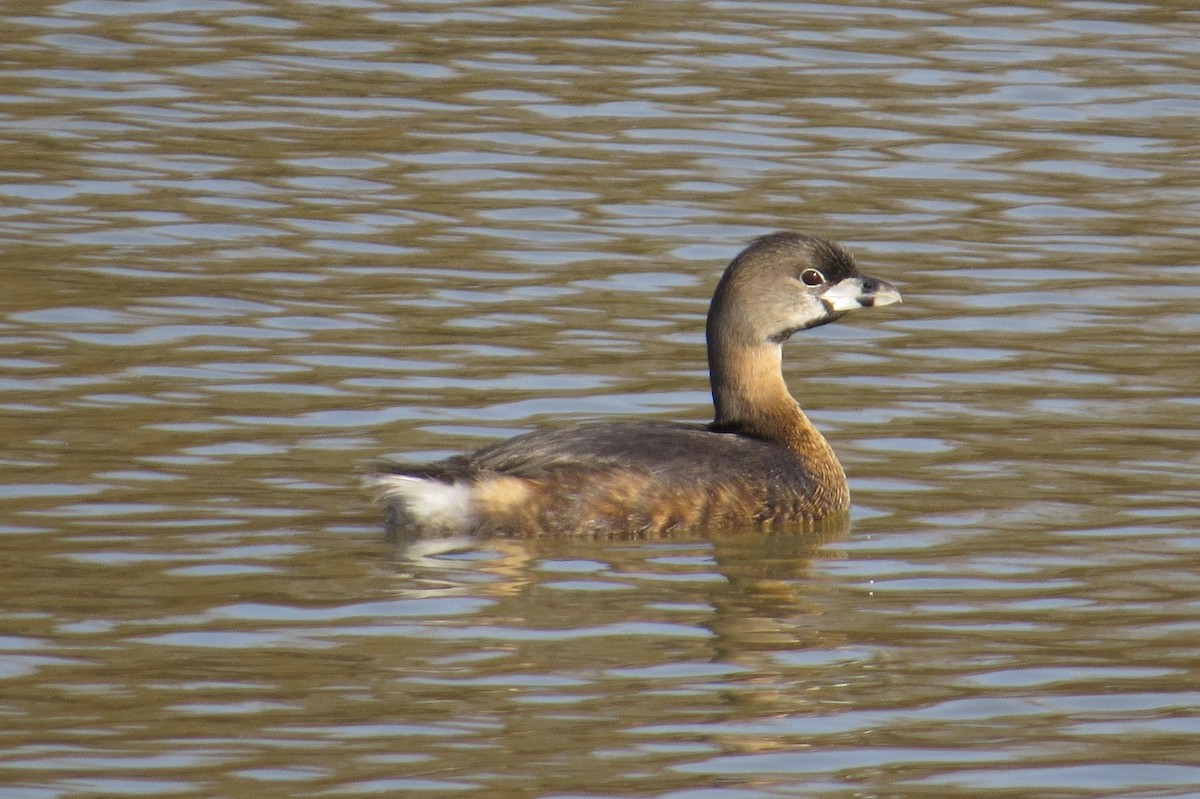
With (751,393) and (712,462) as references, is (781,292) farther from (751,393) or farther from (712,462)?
(712,462)

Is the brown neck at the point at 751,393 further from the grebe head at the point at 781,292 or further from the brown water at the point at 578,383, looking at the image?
the brown water at the point at 578,383

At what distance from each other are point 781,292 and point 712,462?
884 millimetres

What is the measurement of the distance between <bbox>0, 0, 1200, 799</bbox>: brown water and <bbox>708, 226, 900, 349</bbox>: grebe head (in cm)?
57

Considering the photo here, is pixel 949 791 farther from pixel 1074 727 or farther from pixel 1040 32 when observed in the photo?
pixel 1040 32

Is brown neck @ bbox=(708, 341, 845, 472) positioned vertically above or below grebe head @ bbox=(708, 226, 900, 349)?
below

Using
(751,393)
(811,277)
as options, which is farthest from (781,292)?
(751,393)

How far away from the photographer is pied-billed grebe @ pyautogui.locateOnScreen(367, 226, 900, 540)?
26.9 ft

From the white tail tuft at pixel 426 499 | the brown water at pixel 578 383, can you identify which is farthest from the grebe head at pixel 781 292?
the white tail tuft at pixel 426 499

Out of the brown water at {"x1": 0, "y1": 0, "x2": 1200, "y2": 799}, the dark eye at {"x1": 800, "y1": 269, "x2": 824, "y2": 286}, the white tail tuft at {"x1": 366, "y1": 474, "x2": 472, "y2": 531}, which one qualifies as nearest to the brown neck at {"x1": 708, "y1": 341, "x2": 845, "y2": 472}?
the dark eye at {"x1": 800, "y1": 269, "x2": 824, "y2": 286}

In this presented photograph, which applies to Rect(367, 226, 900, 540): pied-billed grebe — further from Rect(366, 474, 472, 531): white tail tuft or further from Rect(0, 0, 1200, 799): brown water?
Rect(0, 0, 1200, 799): brown water

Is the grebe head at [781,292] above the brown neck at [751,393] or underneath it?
above

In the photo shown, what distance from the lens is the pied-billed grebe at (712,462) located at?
819cm

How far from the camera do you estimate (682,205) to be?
42.2 feet

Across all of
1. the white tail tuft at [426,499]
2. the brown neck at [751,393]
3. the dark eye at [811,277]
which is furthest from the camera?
the dark eye at [811,277]
